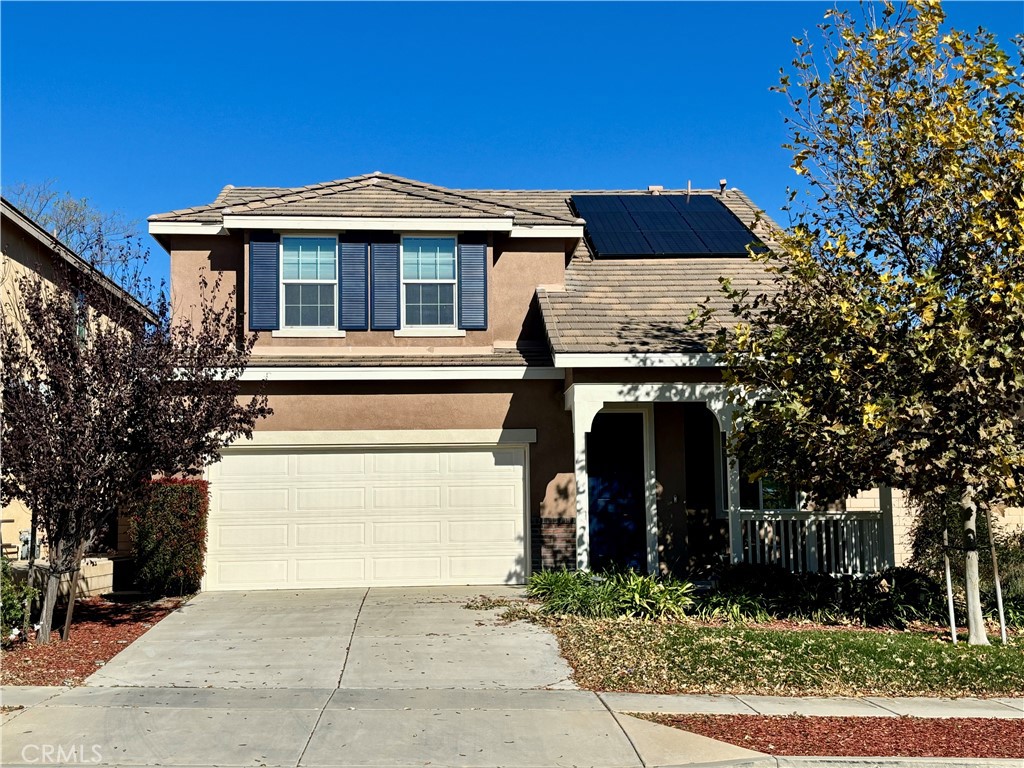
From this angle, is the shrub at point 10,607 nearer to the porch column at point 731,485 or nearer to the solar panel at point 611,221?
the porch column at point 731,485

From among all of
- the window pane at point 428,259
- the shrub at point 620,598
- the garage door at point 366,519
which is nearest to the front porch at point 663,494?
the garage door at point 366,519

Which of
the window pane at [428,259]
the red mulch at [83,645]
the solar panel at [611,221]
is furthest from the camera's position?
the solar panel at [611,221]

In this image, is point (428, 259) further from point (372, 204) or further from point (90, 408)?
point (90, 408)

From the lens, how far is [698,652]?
32.1 ft

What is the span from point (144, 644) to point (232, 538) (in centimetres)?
369

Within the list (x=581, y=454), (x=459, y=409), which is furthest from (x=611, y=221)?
(x=581, y=454)

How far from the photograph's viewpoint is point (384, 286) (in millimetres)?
14922

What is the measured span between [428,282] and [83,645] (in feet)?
23.6

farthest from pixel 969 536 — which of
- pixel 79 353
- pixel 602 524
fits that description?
pixel 79 353

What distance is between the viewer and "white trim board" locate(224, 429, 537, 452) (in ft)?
46.0

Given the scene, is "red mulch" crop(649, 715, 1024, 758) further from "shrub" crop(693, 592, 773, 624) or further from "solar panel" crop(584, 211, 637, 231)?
"solar panel" crop(584, 211, 637, 231)

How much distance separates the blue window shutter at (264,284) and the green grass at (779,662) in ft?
22.0

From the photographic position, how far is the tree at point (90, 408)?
9758 mm
